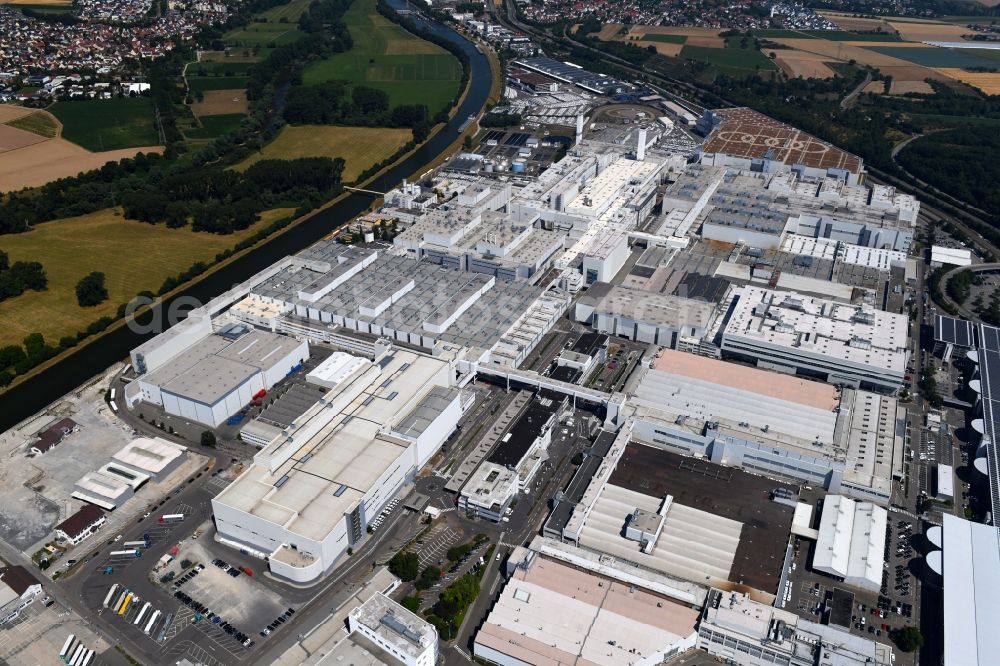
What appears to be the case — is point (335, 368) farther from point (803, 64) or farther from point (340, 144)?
point (803, 64)

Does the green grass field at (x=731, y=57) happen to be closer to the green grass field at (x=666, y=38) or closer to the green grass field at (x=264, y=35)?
the green grass field at (x=666, y=38)

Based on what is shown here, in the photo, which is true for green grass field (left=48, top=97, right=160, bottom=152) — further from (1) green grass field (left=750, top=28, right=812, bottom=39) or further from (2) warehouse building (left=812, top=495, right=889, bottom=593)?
(1) green grass field (left=750, top=28, right=812, bottom=39)

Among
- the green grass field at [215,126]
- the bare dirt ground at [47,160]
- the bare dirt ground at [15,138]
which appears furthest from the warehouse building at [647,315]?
the bare dirt ground at [15,138]

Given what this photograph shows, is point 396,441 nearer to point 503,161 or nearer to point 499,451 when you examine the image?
point 499,451

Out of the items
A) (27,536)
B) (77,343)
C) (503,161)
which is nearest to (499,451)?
(27,536)

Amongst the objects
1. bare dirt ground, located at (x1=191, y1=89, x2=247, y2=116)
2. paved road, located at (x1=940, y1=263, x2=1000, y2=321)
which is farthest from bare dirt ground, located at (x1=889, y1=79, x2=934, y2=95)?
bare dirt ground, located at (x1=191, y1=89, x2=247, y2=116)

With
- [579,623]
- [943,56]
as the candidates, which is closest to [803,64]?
[943,56]
